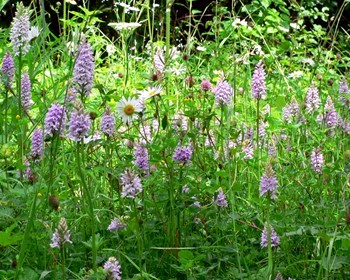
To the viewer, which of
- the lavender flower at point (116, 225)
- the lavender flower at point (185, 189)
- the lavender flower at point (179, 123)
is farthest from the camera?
the lavender flower at point (179, 123)

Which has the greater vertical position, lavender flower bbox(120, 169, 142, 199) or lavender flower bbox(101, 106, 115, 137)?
lavender flower bbox(120, 169, 142, 199)

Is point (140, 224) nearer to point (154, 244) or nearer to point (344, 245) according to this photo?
point (154, 244)

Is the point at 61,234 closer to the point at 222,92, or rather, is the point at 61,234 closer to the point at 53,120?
the point at 53,120

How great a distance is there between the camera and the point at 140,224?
4.94 feet

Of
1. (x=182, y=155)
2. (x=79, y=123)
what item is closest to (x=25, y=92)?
(x=182, y=155)

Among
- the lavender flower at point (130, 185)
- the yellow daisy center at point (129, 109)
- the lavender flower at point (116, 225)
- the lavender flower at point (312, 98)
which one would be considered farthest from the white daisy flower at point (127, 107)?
the lavender flower at point (312, 98)

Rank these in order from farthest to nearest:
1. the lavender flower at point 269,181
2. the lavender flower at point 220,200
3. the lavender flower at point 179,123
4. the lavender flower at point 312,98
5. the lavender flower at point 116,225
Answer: the lavender flower at point 312,98
the lavender flower at point 179,123
the lavender flower at point 220,200
the lavender flower at point 116,225
the lavender flower at point 269,181

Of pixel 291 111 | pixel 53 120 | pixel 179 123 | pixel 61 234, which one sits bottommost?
pixel 291 111

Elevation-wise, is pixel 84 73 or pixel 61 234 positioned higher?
pixel 84 73

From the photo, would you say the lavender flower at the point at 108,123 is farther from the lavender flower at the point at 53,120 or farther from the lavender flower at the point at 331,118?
the lavender flower at the point at 331,118

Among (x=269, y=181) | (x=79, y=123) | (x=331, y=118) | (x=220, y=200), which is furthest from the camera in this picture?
(x=331, y=118)

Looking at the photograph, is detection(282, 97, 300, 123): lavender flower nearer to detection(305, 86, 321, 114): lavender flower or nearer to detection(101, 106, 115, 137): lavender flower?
detection(305, 86, 321, 114): lavender flower

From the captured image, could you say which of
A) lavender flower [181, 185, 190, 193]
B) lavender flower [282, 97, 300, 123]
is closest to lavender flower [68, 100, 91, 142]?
lavender flower [181, 185, 190, 193]

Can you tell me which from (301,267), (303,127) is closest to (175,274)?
(301,267)
